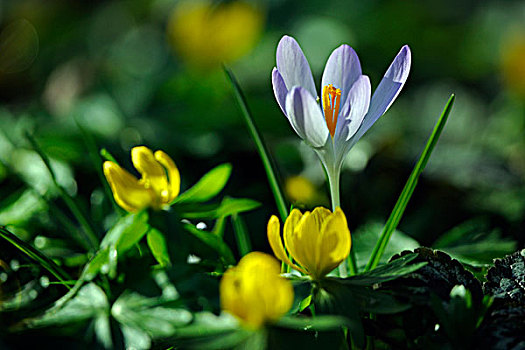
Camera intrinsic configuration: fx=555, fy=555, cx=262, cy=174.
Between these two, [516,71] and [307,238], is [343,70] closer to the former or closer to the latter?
[307,238]

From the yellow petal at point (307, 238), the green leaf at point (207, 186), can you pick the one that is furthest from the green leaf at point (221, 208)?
the yellow petal at point (307, 238)

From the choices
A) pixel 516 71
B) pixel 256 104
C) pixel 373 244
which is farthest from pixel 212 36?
pixel 373 244

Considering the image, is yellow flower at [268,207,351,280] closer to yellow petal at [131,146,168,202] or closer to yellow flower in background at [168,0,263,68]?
yellow petal at [131,146,168,202]

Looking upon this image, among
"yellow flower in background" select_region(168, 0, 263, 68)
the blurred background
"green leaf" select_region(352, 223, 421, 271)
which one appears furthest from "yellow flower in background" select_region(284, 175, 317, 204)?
"yellow flower in background" select_region(168, 0, 263, 68)

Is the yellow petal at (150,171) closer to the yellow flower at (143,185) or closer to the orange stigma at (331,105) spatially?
the yellow flower at (143,185)

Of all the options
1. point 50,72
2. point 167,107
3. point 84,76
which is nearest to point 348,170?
point 167,107

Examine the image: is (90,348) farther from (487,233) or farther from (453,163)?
(453,163)
